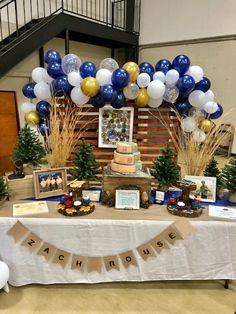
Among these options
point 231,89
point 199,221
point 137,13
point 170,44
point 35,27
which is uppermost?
point 137,13

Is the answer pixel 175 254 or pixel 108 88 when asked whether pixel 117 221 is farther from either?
pixel 108 88

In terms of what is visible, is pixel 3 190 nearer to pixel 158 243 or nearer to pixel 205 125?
pixel 158 243

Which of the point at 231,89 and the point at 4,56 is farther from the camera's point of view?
the point at 231,89

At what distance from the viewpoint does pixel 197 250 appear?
5.61 ft

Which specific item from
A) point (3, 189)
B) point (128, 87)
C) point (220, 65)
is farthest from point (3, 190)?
point (220, 65)

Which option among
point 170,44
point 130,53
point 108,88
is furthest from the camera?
point 130,53

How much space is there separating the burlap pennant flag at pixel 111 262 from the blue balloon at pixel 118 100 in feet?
4.25

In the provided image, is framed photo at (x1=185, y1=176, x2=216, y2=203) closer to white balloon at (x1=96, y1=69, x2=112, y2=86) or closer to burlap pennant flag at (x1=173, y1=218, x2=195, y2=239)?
burlap pennant flag at (x1=173, y1=218, x2=195, y2=239)

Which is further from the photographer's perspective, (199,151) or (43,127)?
(43,127)

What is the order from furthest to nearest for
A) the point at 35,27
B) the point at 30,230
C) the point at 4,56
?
the point at 35,27 → the point at 4,56 → the point at 30,230

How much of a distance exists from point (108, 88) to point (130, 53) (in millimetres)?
5438

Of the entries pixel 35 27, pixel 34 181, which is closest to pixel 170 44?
pixel 35 27

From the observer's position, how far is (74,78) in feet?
7.38

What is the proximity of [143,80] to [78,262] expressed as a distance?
1.62 metres
